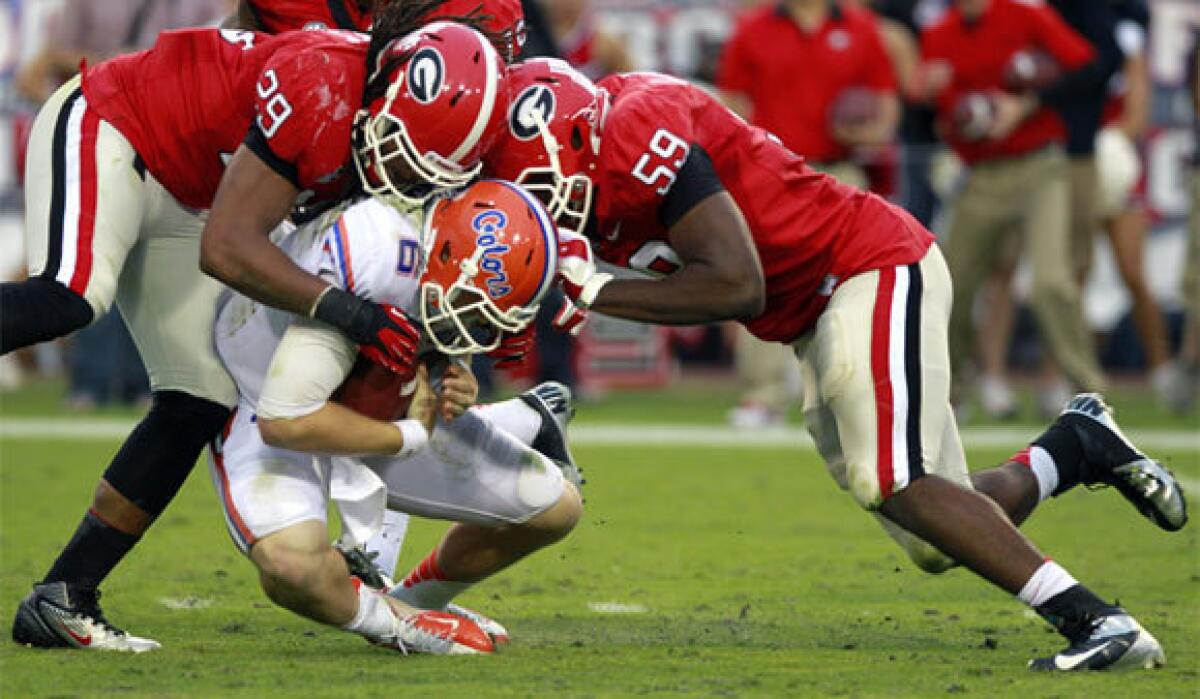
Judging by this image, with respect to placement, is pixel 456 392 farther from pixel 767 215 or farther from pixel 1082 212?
pixel 1082 212

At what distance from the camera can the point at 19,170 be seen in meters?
11.9

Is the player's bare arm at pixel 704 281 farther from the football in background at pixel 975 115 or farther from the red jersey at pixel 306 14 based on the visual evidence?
the football in background at pixel 975 115

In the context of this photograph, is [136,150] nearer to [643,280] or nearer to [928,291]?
[643,280]

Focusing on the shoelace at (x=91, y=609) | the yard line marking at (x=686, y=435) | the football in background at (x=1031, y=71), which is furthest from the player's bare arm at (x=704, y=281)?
the football in background at (x=1031, y=71)

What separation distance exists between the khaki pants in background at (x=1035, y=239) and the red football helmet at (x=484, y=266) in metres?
5.20

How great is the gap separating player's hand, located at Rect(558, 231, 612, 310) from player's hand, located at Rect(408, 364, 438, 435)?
0.33 m

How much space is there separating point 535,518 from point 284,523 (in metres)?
0.57

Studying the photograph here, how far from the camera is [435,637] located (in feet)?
13.7

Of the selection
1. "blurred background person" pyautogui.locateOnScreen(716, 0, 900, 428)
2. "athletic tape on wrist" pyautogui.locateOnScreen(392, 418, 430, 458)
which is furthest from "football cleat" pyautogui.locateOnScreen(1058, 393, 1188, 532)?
"blurred background person" pyautogui.locateOnScreen(716, 0, 900, 428)

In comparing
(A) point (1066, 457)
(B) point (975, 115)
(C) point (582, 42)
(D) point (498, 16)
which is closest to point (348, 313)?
(D) point (498, 16)

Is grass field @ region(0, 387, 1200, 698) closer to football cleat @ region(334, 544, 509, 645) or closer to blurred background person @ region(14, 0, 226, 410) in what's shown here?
football cleat @ region(334, 544, 509, 645)

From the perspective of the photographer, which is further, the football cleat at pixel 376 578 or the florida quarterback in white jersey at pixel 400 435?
the football cleat at pixel 376 578

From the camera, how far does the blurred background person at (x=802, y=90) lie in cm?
918

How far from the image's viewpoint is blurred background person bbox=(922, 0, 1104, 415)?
880 centimetres
